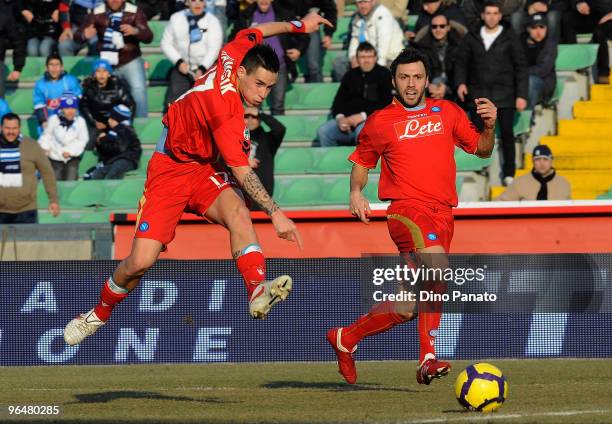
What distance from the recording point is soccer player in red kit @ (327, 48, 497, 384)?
32.8 ft

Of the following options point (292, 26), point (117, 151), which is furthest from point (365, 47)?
point (292, 26)

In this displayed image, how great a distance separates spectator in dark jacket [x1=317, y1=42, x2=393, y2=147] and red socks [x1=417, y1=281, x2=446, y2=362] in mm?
7303

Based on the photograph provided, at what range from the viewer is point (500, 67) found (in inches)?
678

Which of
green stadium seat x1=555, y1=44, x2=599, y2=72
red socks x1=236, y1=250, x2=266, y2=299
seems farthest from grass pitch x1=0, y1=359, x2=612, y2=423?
green stadium seat x1=555, y1=44, x2=599, y2=72

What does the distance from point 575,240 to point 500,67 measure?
4.00m

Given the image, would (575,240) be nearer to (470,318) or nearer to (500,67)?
(470,318)

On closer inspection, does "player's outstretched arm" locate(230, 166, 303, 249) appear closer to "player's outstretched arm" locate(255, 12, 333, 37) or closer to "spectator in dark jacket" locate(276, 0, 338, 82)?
"player's outstretched arm" locate(255, 12, 333, 37)

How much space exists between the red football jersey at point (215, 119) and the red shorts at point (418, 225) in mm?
1320

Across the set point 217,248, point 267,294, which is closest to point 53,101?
point 217,248

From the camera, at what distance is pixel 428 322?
10.0 meters

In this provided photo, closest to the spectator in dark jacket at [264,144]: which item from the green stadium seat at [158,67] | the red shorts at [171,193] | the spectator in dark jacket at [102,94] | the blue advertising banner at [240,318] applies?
the blue advertising banner at [240,318]

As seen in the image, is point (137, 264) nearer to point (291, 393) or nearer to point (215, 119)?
point (215, 119)

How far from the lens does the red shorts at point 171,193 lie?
9.84 m

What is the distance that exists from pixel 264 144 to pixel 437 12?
403 centimetres
